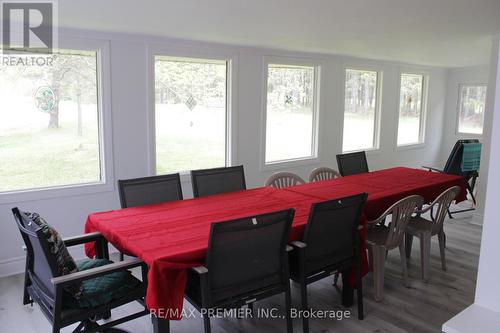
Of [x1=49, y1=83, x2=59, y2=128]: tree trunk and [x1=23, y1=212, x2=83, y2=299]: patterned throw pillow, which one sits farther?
[x1=49, y1=83, x2=59, y2=128]: tree trunk

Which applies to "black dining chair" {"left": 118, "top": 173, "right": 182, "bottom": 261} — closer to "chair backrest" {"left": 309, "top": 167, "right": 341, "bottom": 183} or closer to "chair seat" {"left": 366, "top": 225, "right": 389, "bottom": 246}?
"chair seat" {"left": 366, "top": 225, "right": 389, "bottom": 246}

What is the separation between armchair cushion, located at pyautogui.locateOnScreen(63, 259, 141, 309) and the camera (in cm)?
223

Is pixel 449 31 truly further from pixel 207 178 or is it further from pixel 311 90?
pixel 207 178

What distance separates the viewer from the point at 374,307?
3234mm

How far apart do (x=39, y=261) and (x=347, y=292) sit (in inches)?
82.9

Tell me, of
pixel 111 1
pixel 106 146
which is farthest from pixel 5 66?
pixel 111 1

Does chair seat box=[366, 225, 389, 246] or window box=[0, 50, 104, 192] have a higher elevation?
window box=[0, 50, 104, 192]

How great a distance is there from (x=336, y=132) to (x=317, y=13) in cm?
312

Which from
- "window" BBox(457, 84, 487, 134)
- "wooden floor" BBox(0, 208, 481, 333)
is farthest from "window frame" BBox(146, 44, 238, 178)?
"window" BBox(457, 84, 487, 134)

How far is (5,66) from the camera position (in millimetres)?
3682

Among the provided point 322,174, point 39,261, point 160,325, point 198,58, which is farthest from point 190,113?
point 160,325

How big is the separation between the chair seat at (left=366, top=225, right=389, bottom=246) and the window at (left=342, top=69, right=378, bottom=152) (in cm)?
317

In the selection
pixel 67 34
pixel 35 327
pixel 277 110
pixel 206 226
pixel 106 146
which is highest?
pixel 67 34

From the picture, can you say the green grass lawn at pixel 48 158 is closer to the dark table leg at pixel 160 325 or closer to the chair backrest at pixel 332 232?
the dark table leg at pixel 160 325
